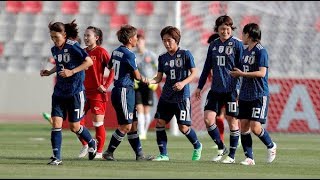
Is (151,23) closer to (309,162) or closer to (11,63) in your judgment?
(11,63)

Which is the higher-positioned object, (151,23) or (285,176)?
(151,23)

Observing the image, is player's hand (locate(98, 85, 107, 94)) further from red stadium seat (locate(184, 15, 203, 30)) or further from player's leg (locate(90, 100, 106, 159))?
red stadium seat (locate(184, 15, 203, 30))

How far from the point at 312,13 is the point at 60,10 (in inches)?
350

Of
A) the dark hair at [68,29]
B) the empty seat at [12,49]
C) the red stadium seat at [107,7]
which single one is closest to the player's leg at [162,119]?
the dark hair at [68,29]

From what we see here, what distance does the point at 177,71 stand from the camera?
12.3 meters

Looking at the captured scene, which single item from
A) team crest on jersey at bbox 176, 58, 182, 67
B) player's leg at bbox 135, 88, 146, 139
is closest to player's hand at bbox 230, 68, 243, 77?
team crest on jersey at bbox 176, 58, 182, 67

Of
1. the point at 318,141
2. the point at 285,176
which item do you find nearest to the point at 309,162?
the point at 285,176

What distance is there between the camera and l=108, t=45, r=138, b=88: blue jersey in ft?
39.5

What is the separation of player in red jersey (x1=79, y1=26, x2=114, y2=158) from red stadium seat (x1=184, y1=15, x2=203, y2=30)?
30.0 feet

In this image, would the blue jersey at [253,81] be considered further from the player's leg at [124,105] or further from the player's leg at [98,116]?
the player's leg at [98,116]

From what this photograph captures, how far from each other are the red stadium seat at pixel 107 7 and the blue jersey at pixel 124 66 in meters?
16.6

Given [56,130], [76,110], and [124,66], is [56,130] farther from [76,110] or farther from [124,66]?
[124,66]

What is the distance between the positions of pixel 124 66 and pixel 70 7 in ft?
56.4

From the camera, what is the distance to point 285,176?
32.3 ft
